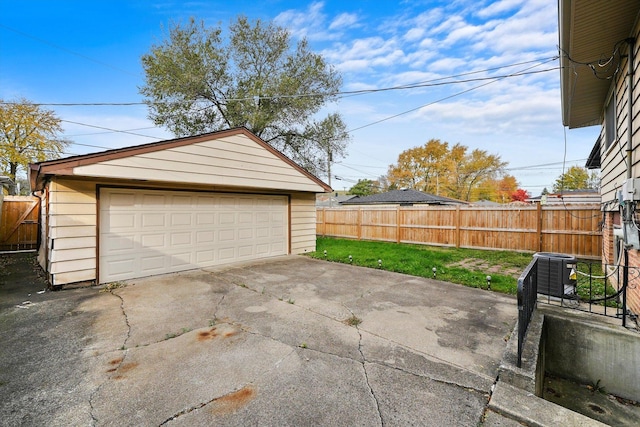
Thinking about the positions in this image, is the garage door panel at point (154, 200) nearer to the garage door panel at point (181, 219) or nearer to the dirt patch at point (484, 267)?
the garage door panel at point (181, 219)

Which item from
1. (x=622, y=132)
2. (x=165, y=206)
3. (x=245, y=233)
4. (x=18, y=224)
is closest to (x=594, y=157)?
(x=622, y=132)

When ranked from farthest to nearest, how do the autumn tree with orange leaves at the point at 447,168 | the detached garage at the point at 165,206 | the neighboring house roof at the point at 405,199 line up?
the autumn tree with orange leaves at the point at 447,168 → the neighboring house roof at the point at 405,199 → the detached garage at the point at 165,206

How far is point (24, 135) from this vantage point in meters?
18.6

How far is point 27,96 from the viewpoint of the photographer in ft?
58.4

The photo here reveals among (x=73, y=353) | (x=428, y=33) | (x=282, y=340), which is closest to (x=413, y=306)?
(x=282, y=340)

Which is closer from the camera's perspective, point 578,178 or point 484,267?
point 484,267

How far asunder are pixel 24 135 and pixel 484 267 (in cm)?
2715

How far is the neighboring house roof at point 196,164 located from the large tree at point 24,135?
17.5 meters

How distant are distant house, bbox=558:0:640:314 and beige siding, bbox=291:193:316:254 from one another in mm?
6964

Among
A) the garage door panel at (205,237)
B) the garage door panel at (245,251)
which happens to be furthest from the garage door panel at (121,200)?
the garage door panel at (245,251)

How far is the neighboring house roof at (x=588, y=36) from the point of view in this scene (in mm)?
3174

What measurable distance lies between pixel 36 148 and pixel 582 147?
30.2 m

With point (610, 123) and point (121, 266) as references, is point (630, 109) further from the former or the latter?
point (121, 266)

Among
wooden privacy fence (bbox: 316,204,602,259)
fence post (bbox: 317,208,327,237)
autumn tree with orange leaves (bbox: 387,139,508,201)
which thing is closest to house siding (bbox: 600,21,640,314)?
wooden privacy fence (bbox: 316,204,602,259)
